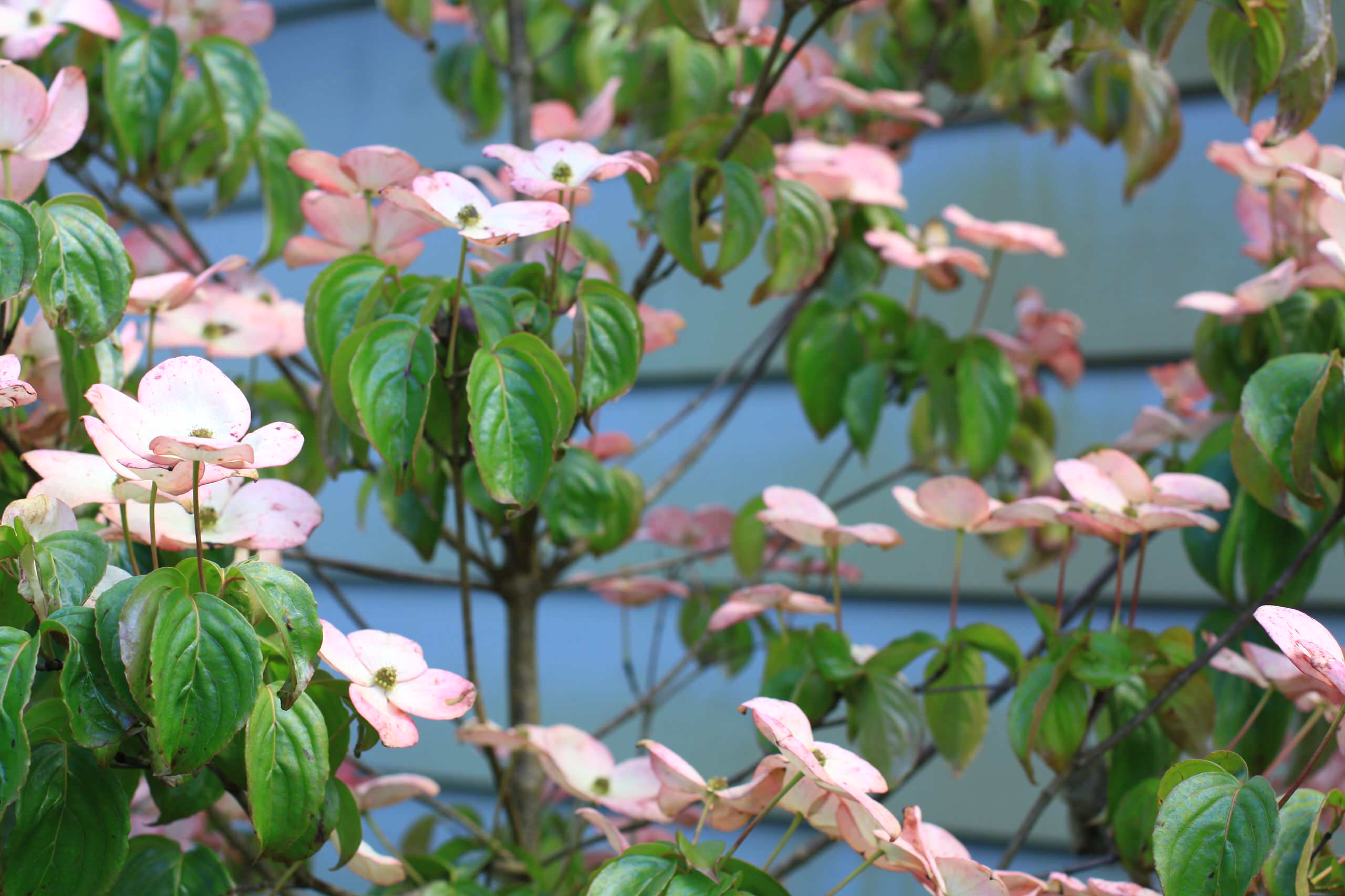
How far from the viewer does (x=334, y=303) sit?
1.92ft

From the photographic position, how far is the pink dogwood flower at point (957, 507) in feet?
2.07

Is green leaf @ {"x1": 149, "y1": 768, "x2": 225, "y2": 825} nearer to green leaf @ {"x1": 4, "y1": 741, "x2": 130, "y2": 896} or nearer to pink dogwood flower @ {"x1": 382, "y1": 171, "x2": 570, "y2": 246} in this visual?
green leaf @ {"x1": 4, "y1": 741, "x2": 130, "y2": 896}

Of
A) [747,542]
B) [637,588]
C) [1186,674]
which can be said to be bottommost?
[637,588]

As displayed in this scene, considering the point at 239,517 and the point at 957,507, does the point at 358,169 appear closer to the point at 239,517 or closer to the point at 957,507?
the point at 239,517

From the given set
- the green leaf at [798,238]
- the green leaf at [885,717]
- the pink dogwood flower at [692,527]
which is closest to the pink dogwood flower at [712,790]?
the green leaf at [885,717]

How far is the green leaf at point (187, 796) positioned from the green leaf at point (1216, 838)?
0.42 metres

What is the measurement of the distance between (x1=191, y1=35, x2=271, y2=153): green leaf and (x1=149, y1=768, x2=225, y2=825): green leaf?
52 cm

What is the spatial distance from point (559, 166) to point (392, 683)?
0.28 metres

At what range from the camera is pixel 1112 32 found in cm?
62

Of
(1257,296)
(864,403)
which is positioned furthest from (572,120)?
(1257,296)

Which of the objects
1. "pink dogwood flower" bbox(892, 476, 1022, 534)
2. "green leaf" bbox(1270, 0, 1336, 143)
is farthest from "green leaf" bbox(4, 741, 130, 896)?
"green leaf" bbox(1270, 0, 1336, 143)

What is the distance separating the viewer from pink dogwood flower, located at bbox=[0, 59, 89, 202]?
518 millimetres

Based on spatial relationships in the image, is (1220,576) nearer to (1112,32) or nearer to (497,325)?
(1112,32)

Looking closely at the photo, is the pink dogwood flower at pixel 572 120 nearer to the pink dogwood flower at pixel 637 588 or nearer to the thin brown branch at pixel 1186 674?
the pink dogwood flower at pixel 637 588
